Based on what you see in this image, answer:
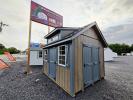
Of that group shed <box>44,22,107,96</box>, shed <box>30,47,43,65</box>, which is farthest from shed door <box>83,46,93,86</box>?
shed <box>30,47,43,65</box>

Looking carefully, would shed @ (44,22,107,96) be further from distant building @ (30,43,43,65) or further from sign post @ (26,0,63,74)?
distant building @ (30,43,43,65)

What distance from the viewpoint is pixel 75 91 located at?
16.5 feet

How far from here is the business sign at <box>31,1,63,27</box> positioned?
1003cm

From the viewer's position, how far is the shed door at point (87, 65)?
600 cm

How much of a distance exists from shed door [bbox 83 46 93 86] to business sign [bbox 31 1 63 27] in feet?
22.3

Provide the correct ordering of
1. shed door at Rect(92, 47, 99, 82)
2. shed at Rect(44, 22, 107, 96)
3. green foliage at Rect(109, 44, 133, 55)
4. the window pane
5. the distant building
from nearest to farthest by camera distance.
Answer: shed at Rect(44, 22, 107, 96), the window pane, shed door at Rect(92, 47, 99, 82), the distant building, green foliage at Rect(109, 44, 133, 55)

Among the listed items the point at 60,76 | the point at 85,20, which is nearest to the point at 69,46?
the point at 60,76

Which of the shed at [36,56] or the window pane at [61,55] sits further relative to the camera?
the shed at [36,56]

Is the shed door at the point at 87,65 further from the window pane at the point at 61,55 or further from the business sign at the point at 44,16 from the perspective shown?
the business sign at the point at 44,16

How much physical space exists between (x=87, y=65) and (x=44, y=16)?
7898mm

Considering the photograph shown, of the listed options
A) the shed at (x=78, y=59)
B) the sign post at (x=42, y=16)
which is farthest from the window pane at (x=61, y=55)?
the sign post at (x=42, y=16)

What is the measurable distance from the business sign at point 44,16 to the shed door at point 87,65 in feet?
22.3

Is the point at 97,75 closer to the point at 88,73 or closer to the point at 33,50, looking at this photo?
the point at 88,73

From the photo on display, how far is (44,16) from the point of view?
35.6 ft
